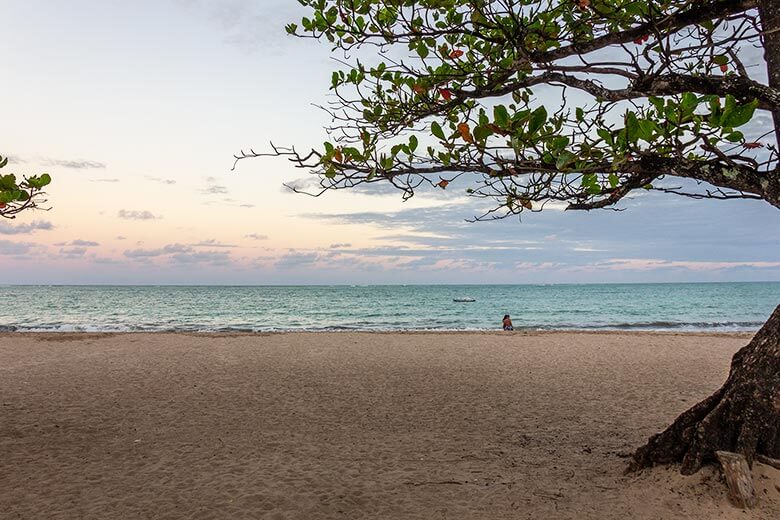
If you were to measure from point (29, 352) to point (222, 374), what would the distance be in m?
8.17

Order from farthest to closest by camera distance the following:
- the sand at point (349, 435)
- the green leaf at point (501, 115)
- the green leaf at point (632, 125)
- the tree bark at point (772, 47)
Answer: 1. the sand at point (349, 435)
2. the tree bark at point (772, 47)
3. the green leaf at point (501, 115)
4. the green leaf at point (632, 125)

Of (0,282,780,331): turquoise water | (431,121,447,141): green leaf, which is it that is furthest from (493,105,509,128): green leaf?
(0,282,780,331): turquoise water

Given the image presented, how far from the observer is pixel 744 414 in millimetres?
4398

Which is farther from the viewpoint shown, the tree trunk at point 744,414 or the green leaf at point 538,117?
the tree trunk at point 744,414

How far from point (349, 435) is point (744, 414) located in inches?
209

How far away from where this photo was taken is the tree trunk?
430 centimetres

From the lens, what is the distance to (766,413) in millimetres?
4301

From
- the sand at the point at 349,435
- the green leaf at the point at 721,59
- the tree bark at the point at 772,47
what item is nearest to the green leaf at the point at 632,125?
the tree bark at the point at 772,47

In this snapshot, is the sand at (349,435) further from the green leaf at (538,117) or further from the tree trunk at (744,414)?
the green leaf at (538,117)

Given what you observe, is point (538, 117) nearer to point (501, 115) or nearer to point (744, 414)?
point (501, 115)

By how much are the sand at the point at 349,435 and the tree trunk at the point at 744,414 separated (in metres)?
0.21

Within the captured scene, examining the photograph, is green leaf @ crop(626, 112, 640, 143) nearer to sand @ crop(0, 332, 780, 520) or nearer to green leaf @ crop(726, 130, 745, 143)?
green leaf @ crop(726, 130, 745, 143)

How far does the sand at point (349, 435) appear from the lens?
16.5 feet

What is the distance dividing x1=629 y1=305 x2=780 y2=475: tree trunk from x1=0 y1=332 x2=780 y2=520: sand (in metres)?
0.21
